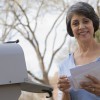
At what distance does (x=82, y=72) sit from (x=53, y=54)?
36.3ft

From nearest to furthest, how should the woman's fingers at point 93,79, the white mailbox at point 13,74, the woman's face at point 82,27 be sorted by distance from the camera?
1. the white mailbox at point 13,74
2. the woman's fingers at point 93,79
3. the woman's face at point 82,27

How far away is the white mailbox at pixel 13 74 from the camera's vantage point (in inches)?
55.3

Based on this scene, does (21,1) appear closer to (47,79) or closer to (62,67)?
(47,79)

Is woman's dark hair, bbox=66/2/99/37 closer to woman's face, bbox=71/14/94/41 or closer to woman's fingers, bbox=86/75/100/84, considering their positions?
woman's face, bbox=71/14/94/41

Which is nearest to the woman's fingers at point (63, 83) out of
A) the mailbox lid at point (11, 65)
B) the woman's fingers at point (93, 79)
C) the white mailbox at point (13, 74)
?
the woman's fingers at point (93, 79)

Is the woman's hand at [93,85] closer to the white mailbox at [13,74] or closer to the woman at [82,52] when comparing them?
the woman at [82,52]

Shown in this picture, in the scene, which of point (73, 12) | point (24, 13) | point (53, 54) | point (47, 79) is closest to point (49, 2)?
point (24, 13)

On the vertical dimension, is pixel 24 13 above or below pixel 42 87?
above

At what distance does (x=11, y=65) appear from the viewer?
1.45m

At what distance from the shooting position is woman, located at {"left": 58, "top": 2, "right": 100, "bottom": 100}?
179 cm

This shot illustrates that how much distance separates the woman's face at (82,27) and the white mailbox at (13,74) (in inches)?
19.2

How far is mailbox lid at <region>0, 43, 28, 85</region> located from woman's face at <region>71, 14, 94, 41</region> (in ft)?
1.64

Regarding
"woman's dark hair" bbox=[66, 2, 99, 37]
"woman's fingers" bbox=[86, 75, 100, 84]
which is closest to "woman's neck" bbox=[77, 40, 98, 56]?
"woman's dark hair" bbox=[66, 2, 99, 37]

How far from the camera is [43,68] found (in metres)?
12.6
